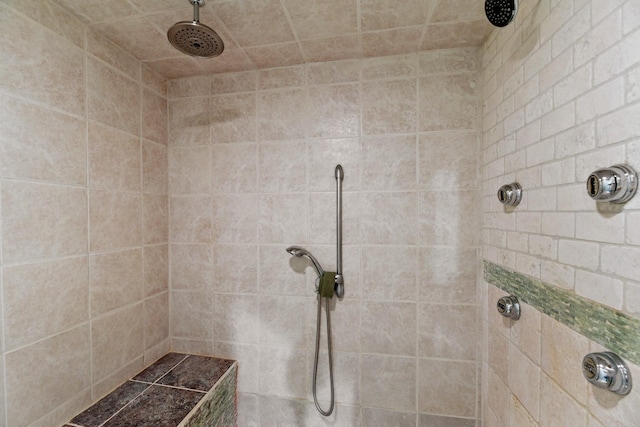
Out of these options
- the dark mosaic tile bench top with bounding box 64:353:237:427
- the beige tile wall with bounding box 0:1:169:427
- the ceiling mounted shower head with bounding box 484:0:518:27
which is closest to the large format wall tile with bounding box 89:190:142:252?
the beige tile wall with bounding box 0:1:169:427

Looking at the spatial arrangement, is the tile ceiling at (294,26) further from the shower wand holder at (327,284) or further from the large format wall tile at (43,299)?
the shower wand holder at (327,284)

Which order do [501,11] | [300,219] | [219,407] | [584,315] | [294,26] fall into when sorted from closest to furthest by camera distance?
[584,315], [501,11], [294,26], [219,407], [300,219]

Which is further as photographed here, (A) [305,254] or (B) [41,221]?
(A) [305,254]

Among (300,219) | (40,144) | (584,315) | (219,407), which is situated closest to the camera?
(584,315)

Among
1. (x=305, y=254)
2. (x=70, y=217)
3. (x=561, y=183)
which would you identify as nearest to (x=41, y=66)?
(x=70, y=217)

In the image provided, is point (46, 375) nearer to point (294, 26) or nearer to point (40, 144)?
point (40, 144)

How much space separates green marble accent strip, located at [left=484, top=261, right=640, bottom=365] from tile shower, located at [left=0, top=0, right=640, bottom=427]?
30 mm

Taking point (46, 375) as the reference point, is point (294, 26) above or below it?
above

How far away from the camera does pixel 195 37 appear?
2.95 ft

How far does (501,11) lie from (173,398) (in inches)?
69.5

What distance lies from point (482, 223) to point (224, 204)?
125 cm

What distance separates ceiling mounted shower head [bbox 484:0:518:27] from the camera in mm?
736

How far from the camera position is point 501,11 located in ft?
2.48

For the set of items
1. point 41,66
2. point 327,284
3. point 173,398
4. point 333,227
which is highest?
point 41,66
